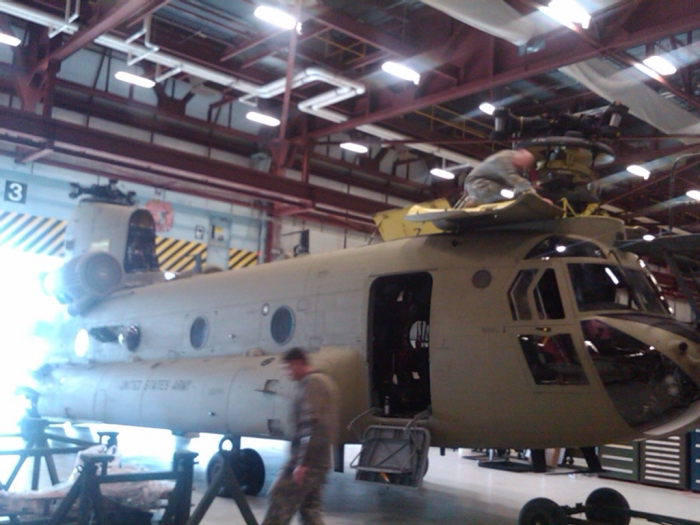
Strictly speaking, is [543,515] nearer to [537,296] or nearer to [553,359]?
[553,359]

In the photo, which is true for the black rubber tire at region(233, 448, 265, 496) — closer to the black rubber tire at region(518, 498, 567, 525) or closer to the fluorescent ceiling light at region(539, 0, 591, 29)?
the black rubber tire at region(518, 498, 567, 525)

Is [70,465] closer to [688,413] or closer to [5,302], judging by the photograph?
[5,302]

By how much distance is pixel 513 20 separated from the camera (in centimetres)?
1025

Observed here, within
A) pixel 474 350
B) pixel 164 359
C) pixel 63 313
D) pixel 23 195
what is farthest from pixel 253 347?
pixel 23 195

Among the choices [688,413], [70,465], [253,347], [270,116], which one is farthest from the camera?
[270,116]

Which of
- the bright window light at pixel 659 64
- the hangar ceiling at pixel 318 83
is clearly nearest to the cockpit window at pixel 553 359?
the hangar ceiling at pixel 318 83

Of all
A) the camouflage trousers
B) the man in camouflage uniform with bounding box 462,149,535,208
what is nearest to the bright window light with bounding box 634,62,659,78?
the man in camouflage uniform with bounding box 462,149,535,208

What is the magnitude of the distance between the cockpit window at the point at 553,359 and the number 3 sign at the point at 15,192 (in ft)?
44.1

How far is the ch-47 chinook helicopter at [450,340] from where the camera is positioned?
624 cm

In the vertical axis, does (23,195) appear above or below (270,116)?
below

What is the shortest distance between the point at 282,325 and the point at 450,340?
2.42m

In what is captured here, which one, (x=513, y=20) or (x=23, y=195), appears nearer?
(x=513, y=20)

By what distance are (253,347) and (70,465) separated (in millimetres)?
4275

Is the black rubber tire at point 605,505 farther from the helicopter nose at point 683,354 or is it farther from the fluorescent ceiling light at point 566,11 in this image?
the fluorescent ceiling light at point 566,11
